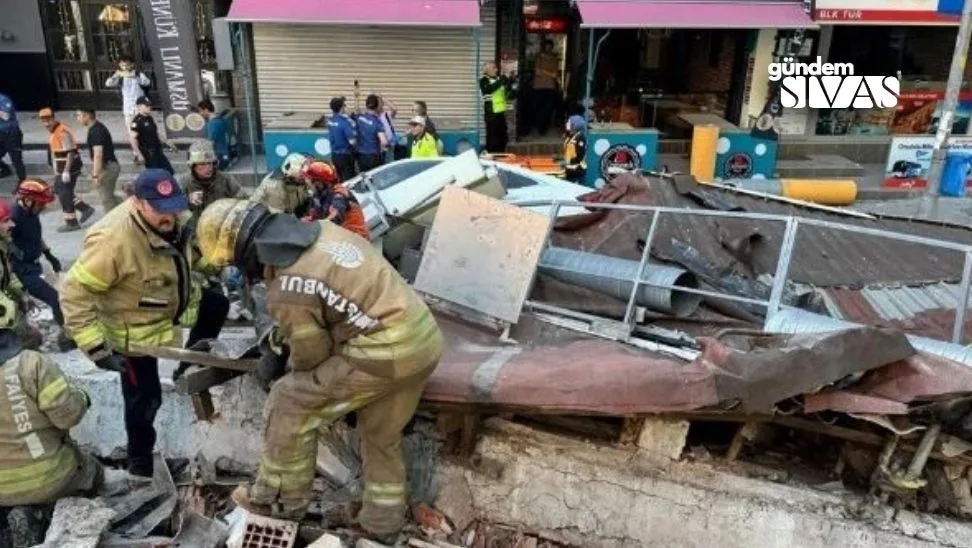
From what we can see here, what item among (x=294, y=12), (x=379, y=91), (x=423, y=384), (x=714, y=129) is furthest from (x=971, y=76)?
(x=423, y=384)

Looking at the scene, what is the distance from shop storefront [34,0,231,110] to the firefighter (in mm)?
8161

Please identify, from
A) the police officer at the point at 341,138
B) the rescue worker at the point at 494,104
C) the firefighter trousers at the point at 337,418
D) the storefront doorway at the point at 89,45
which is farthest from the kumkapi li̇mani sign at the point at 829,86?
the storefront doorway at the point at 89,45

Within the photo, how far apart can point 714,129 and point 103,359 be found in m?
9.26

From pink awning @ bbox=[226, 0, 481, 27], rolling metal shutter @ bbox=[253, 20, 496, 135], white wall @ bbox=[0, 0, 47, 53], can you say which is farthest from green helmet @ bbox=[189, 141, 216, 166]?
white wall @ bbox=[0, 0, 47, 53]

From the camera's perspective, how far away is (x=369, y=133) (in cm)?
963

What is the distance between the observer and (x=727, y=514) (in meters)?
3.81

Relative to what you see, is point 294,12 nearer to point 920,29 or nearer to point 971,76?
point 920,29

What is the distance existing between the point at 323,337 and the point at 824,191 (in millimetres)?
9398

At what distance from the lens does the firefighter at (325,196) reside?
5.39 meters

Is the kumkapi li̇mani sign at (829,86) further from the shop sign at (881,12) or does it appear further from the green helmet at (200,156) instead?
the green helmet at (200,156)

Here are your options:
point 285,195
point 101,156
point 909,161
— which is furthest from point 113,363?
point 909,161

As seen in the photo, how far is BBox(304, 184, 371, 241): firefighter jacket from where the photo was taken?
5.36m

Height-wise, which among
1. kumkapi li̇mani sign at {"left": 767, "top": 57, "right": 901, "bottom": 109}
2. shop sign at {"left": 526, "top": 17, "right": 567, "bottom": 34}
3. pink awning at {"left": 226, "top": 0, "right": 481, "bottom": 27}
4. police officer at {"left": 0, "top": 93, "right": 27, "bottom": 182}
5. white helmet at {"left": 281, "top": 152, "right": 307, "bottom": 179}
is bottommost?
police officer at {"left": 0, "top": 93, "right": 27, "bottom": 182}

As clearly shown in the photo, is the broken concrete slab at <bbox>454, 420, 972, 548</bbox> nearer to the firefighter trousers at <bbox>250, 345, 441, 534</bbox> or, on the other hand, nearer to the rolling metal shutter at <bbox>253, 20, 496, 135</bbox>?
the firefighter trousers at <bbox>250, 345, 441, 534</bbox>
